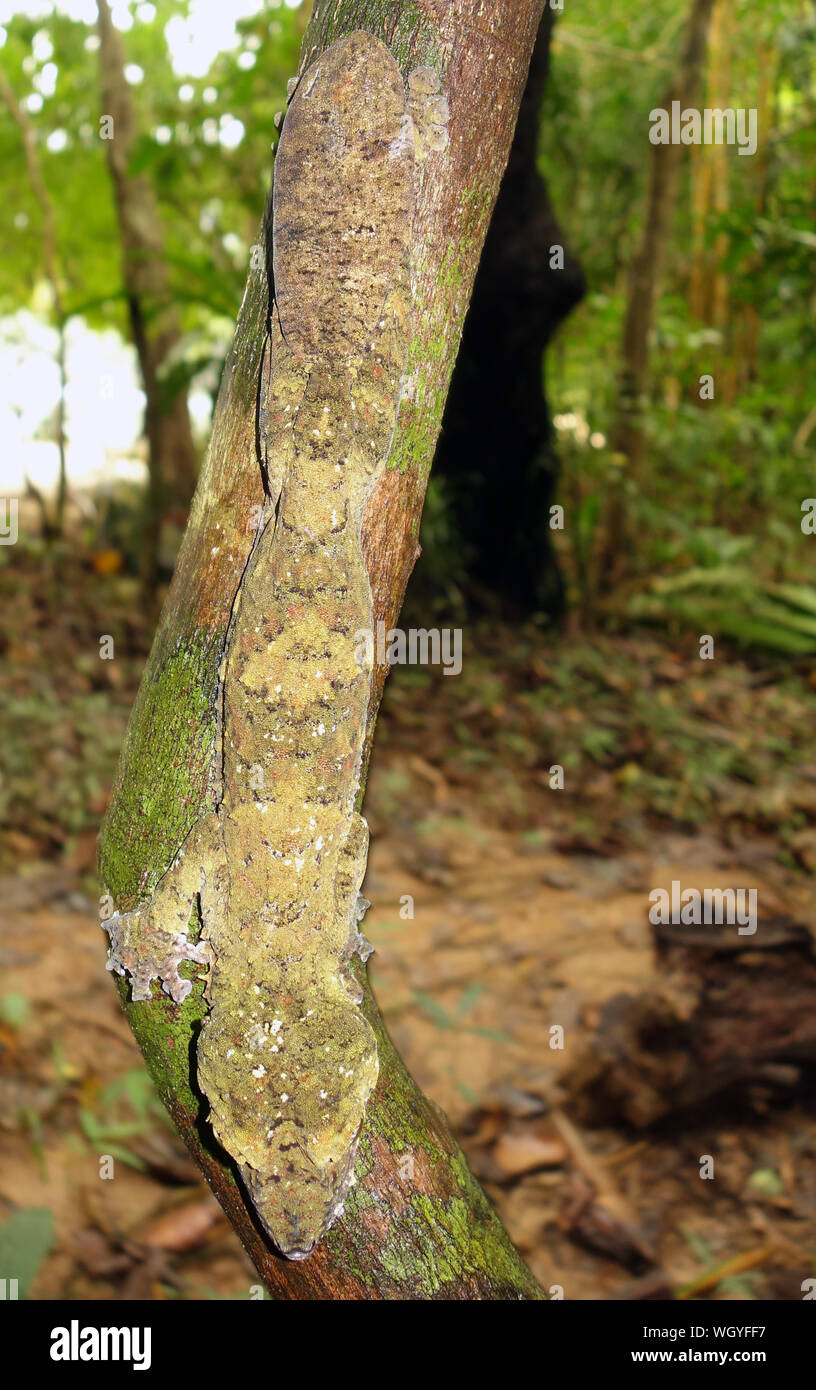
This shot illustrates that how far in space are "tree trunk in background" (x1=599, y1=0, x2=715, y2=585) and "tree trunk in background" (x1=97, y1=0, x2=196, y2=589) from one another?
3002mm

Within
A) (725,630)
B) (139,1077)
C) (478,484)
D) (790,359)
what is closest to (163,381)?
(478,484)

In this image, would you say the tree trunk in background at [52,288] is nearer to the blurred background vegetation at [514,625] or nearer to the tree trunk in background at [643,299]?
the blurred background vegetation at [514,625]

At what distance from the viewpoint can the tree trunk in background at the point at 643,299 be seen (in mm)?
6605

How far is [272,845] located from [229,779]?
0.16 meters

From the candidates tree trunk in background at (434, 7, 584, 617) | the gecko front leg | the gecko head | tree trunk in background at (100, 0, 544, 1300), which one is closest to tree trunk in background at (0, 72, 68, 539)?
tree trunk in background at (434, 7, 584, 617)

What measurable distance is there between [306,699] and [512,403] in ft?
15.5

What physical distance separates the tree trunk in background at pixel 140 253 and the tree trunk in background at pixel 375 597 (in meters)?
4.09

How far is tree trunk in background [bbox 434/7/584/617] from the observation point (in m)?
5.26

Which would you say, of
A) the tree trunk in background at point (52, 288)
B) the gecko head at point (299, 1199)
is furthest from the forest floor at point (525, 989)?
the gecko head at point (299, 1199)

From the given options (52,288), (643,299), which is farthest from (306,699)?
(643,299)

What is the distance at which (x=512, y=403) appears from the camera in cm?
602

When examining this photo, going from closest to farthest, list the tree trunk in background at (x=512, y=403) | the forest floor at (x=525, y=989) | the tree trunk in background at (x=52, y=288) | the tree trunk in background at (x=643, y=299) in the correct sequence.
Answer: the forest floor at (x=525, y=989)
the tree trunk in background at (x=512, y=403)
the tree trunk in background at (x=52, y=288)
the tree trunk in background at (x=643, y=299)

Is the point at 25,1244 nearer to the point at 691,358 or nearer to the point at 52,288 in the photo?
the point at 52,288

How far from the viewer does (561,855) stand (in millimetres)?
4910
